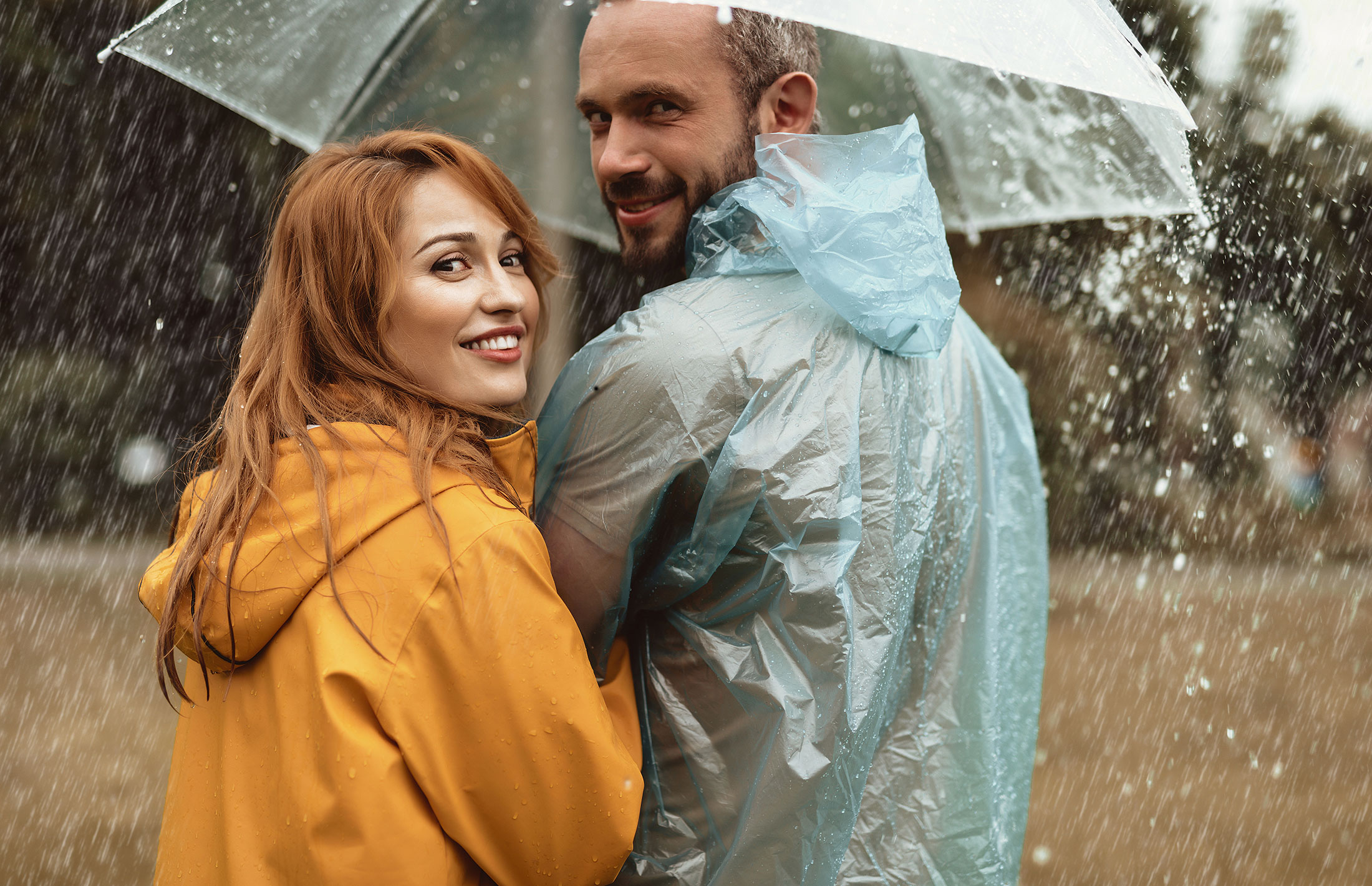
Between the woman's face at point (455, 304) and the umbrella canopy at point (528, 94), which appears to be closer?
the woman's face at point (455, 304)

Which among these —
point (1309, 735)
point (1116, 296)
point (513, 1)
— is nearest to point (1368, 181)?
point (1116, 296)

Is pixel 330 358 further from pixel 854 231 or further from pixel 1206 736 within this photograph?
pixel 1206 736

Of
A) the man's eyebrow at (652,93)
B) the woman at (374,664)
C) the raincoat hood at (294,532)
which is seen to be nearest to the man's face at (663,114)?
the man's eyebrow at (652,93)

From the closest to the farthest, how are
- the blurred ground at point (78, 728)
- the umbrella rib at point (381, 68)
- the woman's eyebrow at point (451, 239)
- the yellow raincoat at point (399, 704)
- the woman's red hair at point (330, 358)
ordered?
the yellow raincoat at point (399, 704), the woman's red hair at point (330, 358), the woman's eyebrow at point (451, 239), the umbrella rib at point (381, 68), the blurred ground at point (78, 728)

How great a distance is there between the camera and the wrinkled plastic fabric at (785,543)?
1564 millimetres

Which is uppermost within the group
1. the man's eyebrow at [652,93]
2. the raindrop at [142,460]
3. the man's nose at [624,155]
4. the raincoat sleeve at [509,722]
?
the man's eyebrow at [652,93]

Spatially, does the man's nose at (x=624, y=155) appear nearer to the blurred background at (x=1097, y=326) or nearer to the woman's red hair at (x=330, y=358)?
the woman's red hair at (x=330, y=358)

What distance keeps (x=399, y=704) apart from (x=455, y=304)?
634 mm

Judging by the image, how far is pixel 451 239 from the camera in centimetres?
170

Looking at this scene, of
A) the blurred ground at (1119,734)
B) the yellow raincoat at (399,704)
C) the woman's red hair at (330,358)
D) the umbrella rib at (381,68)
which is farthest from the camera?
the blurred ground at (1119,734)

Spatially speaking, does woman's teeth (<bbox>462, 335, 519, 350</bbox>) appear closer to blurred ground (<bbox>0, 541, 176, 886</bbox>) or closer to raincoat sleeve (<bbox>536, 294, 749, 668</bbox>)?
raincoat sleeve (<bbox>536, 294, 749, 668</bbox>)

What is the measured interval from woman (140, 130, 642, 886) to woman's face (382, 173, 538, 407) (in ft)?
0.22

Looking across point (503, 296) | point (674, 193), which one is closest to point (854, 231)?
point (674, 193)

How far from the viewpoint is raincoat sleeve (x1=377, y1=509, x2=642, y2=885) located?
4.44ft
